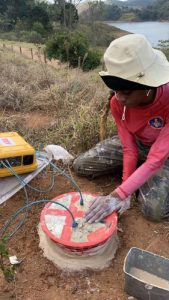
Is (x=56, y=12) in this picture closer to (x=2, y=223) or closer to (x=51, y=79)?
(x=51, y=79)

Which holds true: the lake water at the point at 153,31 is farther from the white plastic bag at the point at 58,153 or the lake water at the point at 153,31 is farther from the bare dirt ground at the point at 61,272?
the bare dirt ground at the point at 61,272

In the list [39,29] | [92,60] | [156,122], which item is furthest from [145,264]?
[39,29]

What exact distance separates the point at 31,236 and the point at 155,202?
2.45ft

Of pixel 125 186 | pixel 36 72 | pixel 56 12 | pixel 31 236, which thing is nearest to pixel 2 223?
pixel 31 236

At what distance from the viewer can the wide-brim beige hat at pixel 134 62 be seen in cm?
181

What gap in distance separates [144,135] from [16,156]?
0.79 m

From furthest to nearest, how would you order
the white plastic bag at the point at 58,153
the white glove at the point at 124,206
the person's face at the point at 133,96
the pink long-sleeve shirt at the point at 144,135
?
the white plastic bag at the point at 58,153 → the white glove at the point at 124,206 → the pink long-sleeve shirt at the point at 144,135 → the person's face at the point at 133,96

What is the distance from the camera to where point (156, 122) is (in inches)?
88.8

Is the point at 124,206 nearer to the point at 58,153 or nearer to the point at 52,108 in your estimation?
the point at 58,153

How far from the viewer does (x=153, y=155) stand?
206 cm

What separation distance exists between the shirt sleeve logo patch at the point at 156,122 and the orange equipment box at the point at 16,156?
2.34 feet

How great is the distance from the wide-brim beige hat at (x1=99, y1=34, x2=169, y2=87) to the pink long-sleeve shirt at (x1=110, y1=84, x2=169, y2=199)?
0.30m

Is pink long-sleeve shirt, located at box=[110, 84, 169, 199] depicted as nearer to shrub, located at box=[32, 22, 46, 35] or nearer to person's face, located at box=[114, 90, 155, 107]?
person's face, located at box=[114, 90, 155, 107]

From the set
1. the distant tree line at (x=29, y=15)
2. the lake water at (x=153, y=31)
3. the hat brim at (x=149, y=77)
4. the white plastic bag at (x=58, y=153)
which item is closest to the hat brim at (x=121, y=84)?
the hat brim at (x=149, y=77)
